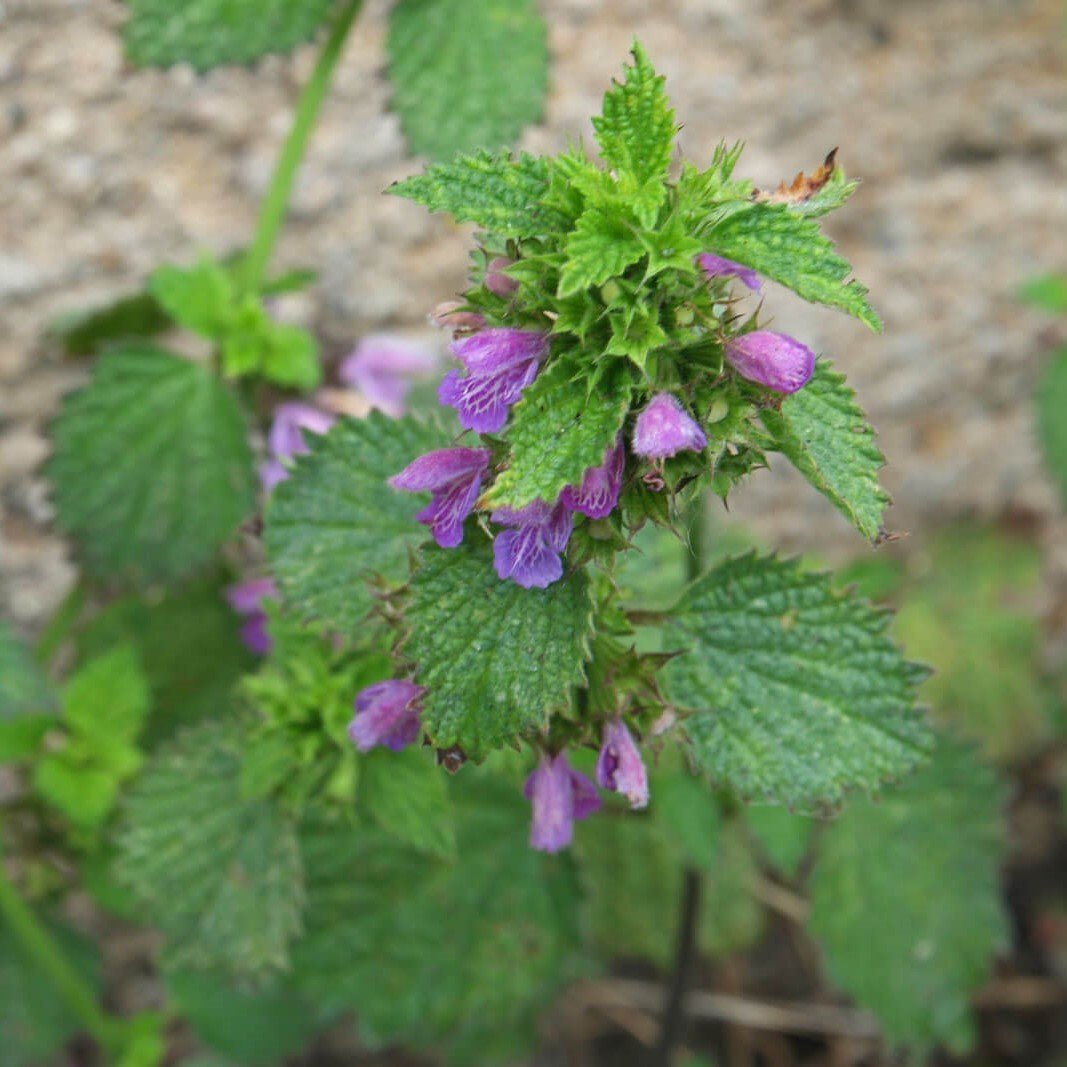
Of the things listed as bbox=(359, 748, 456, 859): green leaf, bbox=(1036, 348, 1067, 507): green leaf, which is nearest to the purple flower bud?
bbox=(359, 748, 456, 859): green leaf

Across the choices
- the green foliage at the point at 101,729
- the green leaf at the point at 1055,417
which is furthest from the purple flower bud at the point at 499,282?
the green leaf at the point at 1055,417

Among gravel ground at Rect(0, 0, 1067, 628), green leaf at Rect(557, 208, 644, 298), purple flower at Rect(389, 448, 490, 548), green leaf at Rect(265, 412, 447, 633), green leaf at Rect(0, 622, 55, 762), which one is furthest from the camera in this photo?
gravel ground at Rect(0, 0, 1067, 628)

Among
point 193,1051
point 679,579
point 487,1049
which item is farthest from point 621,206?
point 193,1051

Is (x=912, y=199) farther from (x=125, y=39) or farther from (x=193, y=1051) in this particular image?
(x=193, y=1051)

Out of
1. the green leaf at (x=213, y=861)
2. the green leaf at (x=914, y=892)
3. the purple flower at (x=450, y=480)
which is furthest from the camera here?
the green leaf at (x=914, y=892)

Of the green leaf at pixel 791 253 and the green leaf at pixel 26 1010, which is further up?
the green leaf at pixel 791 253

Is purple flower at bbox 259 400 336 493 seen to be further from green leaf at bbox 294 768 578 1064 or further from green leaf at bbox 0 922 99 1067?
green leaf at bbox 0 922 99 1067

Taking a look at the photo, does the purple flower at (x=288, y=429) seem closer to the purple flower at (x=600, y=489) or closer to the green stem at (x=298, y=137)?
the green stem at (x=298, y=137)

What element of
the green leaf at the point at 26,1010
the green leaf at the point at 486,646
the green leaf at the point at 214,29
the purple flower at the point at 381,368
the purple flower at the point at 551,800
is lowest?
the green leaf at the point at 26,1010
